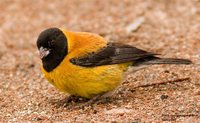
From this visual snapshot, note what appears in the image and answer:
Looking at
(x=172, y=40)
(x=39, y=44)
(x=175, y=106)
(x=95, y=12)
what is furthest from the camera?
(x=95, y=12)

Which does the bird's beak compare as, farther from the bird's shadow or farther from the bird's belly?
the bird's shadow

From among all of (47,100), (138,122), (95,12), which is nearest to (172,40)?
(95,12)

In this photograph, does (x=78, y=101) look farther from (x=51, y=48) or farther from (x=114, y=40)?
(x=114, y=40)

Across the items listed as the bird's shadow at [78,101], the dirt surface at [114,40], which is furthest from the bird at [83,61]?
the dirt surface at [114,40]

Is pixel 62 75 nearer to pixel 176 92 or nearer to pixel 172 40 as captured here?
pixel 176 92

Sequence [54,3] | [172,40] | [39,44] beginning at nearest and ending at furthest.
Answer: [39,44] < [172,40] < [54,3]

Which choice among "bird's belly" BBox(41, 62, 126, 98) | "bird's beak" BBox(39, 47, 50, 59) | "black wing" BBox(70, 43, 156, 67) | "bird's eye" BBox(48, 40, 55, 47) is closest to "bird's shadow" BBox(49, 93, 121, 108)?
"bird's belly" BBox(41, 62, 126, 98)

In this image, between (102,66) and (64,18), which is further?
(64,18)

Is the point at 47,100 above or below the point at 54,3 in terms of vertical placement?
below
